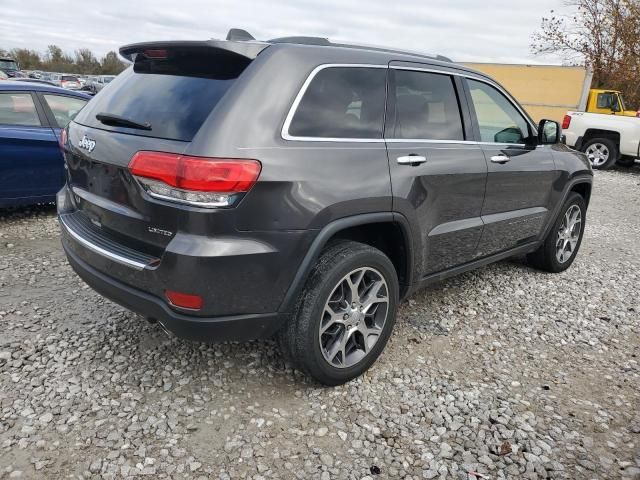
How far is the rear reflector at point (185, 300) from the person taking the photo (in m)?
2.25

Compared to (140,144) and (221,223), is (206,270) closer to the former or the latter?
(221,223)

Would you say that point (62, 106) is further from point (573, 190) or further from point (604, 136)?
point (604, 136)

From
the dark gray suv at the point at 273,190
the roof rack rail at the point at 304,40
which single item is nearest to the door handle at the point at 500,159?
the dark gray suv at the point at 273,190

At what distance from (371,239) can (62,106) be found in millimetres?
4505

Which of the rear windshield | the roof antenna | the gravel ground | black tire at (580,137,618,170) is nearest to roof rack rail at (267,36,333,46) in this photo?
the roof antenna

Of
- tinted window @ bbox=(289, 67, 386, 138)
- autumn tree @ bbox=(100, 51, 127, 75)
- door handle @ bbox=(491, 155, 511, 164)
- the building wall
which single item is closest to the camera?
tinted window @ bbox=(289, 67, 386, 138)

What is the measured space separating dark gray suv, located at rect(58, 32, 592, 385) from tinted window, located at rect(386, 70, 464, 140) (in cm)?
1

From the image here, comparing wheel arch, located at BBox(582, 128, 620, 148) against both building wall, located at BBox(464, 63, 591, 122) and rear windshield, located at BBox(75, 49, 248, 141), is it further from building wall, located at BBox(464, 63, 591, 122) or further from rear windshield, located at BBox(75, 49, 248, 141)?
rear windshield, located at BBox(75, 49, 248, 141)

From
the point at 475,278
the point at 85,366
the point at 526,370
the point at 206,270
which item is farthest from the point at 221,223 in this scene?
the point at 475,278

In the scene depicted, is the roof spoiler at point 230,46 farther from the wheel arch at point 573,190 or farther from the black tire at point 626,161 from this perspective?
the black tire at point 626,161

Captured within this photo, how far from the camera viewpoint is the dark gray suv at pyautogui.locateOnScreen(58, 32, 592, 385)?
2.22 metres

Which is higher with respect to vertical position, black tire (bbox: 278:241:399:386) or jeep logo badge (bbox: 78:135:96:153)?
jeep logo badge (bbox: 78:135:96:153)

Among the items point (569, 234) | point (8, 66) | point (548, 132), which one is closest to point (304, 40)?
point (548, 132)

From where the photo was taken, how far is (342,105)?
2.68 meters
